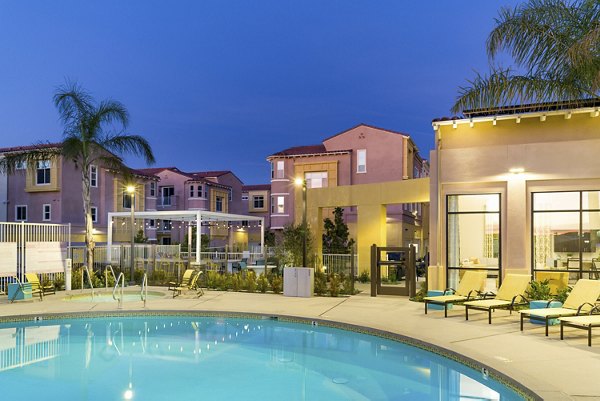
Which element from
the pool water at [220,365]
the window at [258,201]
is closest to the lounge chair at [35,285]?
the pool water at [220,365]

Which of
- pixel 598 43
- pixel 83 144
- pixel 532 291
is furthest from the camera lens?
pixel 83 144

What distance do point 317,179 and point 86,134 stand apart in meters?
18.2

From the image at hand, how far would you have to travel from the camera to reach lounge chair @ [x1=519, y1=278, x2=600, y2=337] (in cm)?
1139

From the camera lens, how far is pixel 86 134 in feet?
72.1

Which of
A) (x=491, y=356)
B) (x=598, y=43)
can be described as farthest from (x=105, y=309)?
(x=598, y=43)

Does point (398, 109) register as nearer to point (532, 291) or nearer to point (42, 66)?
point (42, 66)

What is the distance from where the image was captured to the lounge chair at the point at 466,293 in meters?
13.9

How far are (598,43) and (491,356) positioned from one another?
645 cm

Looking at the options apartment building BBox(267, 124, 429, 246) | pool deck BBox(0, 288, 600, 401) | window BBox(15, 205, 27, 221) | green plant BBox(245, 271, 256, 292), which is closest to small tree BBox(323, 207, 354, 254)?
apartment building BBox(267, 124, 429, 246)

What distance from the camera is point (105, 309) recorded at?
614 inches

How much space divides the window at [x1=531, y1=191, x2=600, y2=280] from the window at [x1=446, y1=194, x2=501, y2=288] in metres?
1.12

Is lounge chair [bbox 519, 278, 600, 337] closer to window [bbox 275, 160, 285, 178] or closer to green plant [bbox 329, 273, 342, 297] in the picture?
green plant [bbox 329, 273, 342, 297]

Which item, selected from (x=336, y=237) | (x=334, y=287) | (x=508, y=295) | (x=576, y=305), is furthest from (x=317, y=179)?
(x=576, y=305)

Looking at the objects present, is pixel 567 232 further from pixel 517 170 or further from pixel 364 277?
pixel 364 277
